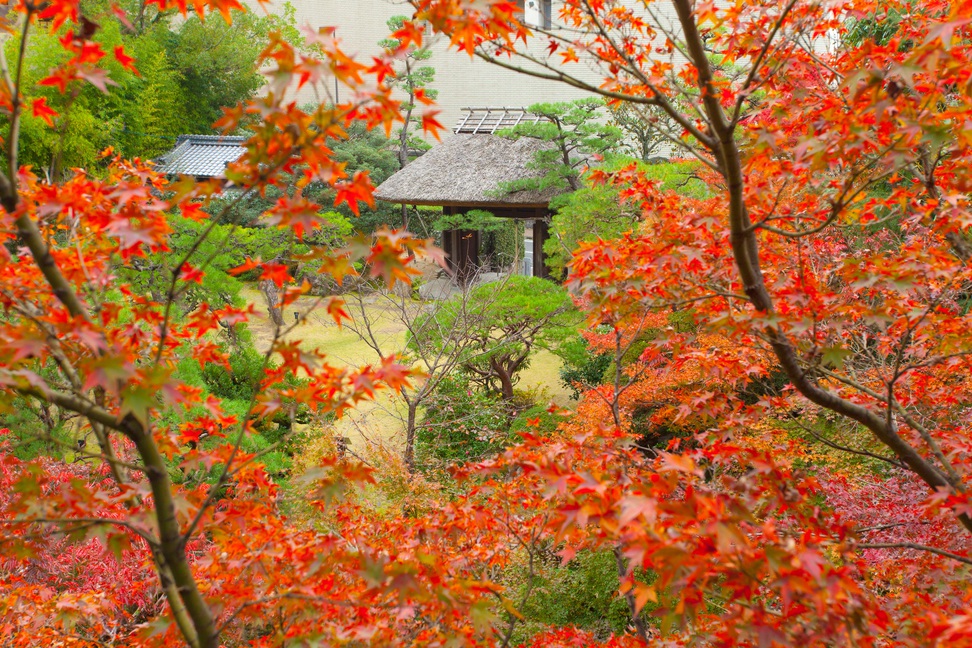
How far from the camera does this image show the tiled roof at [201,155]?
15938 millimetres

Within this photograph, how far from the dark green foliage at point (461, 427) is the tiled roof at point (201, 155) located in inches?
404

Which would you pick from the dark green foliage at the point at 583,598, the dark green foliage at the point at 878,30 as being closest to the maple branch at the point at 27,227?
the dark green foliage at the point at 583,598

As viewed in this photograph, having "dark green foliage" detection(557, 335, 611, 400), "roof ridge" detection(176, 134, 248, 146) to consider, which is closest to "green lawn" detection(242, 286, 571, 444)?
"dark green foliage" detection(557, 335, 611, 400)

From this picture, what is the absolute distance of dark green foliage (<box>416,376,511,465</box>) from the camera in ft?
25.3

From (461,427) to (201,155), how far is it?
484 inches

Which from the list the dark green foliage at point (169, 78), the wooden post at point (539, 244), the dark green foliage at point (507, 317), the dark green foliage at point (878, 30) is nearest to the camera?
the dark green foliage at point (878, 30)

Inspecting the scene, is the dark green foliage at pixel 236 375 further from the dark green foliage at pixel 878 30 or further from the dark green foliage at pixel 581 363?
the dark green foliage at pixel 878 30

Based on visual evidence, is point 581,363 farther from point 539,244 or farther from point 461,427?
point 539,244

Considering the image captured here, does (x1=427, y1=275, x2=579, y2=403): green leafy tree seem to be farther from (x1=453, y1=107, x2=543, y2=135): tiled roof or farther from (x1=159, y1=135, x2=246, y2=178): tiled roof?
(x1=159, y1=135, x2=246, y2=178): tiled roof

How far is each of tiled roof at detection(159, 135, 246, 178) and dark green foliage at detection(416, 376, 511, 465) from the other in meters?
10.3

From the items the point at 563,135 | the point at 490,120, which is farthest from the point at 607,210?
the point at 490,120

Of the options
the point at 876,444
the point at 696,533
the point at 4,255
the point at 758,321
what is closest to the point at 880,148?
the point at 758,321

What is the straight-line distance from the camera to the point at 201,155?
54.6ft

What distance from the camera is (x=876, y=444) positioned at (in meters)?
5.13
